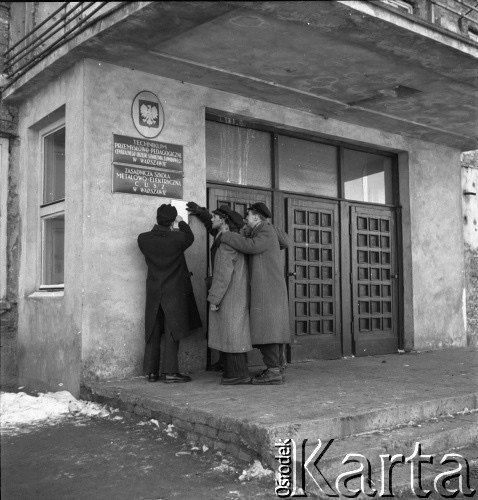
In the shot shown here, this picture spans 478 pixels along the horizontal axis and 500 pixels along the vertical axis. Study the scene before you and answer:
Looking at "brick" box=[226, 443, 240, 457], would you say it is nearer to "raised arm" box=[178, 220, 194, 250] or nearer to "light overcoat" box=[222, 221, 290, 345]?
"light overcoat" box=[222, 221, 290, 345]

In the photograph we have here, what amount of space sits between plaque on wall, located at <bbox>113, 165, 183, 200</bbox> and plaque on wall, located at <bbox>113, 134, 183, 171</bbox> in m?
0.08

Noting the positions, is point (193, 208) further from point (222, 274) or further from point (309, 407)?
point (309, 407)

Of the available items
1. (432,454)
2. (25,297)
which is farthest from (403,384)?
(25,297)

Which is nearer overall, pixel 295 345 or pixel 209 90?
pixel 209 90

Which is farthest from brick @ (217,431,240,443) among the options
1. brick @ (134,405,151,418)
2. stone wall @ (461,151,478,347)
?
stone wall @ (461,151,478,347)

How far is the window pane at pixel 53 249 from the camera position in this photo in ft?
25.0

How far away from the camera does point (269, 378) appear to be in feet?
21.5

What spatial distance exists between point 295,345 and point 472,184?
5.18m

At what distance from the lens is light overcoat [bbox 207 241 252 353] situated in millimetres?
6435

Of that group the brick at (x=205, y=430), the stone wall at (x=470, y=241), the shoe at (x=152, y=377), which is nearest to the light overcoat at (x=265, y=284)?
the shoe at (x=152, y=377)

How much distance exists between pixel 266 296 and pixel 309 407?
155 centimetres

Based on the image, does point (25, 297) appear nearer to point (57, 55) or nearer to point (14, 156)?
point (14, 156)

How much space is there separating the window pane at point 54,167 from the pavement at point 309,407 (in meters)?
2.52

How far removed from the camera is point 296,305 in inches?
354
